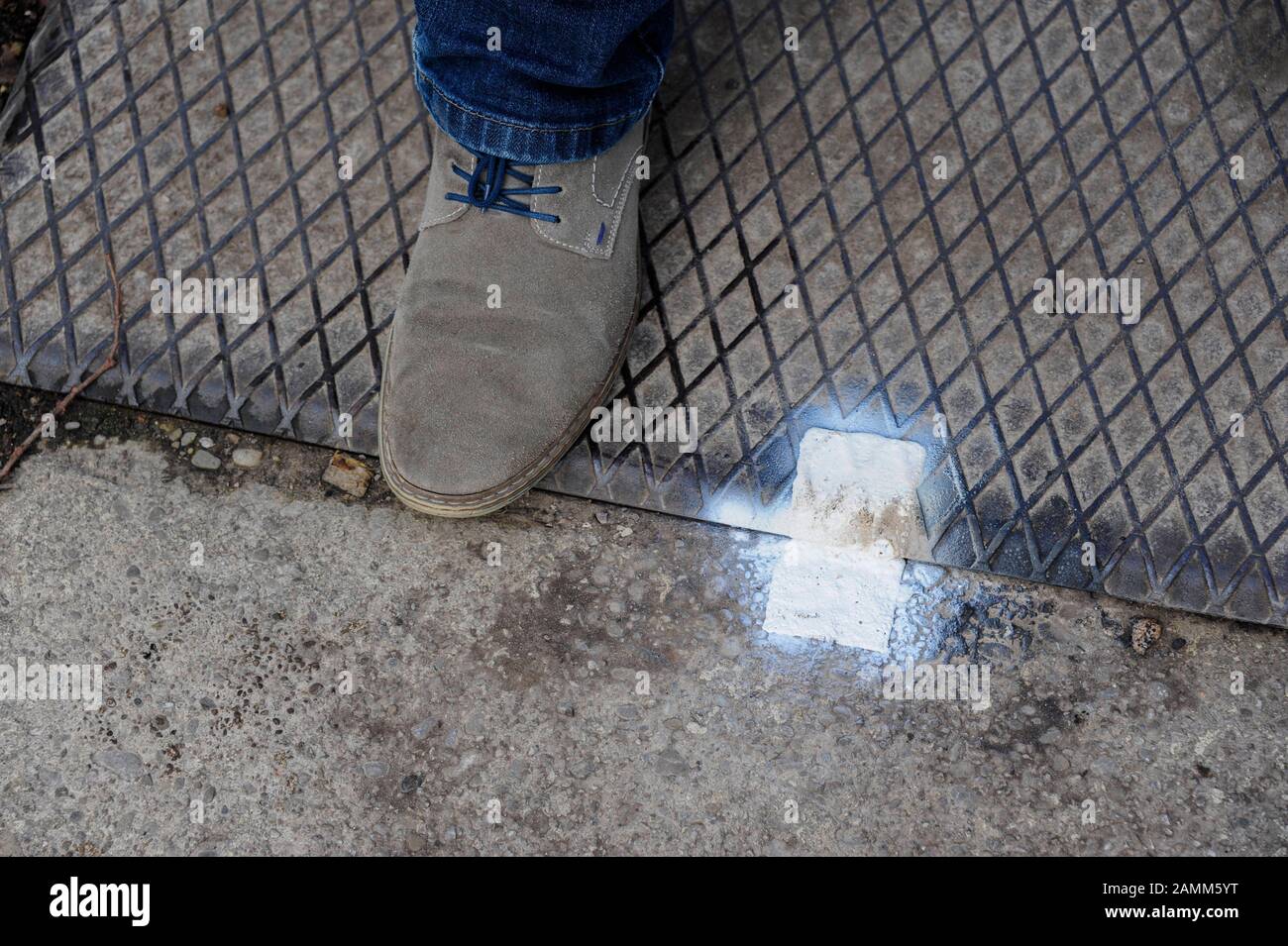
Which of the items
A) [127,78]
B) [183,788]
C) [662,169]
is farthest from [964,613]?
[127,78]

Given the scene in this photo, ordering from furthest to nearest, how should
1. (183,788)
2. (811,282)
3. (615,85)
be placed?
(811,282), (183,788), (615,85)

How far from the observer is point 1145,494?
76.8 inches

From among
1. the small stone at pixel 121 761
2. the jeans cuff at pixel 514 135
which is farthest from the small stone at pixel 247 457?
the jeans cuff at pixel 514 135

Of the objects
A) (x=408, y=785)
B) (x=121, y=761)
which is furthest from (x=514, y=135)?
(x=121, y=761)

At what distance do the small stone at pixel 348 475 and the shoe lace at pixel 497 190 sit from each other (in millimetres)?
517

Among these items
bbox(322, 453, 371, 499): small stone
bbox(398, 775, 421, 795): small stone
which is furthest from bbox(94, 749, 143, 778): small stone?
bbox(322, 453, 371, 499): small stone

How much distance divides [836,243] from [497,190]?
649 mm

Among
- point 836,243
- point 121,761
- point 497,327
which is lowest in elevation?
point 121,761

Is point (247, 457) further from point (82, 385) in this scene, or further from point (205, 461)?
point (82, 385)

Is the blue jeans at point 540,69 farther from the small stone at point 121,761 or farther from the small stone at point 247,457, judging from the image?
the small stone at point 121,761

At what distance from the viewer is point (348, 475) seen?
77.9 inches

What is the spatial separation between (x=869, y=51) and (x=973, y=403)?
732mm

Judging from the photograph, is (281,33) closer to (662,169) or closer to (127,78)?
(127,78)

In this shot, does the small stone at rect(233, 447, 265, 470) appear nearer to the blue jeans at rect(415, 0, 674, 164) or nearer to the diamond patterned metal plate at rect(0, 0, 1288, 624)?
the diamond patterned metal plate at rect(0, 0, 1288, 624)
